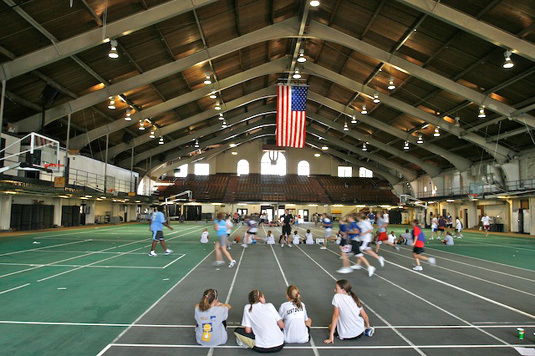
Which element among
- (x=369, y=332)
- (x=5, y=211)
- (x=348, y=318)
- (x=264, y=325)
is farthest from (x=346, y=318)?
(x=5, y=211)

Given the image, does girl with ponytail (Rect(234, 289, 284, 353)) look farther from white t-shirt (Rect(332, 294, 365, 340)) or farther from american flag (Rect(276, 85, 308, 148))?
american flag (Rect(276, 85, 308, 148))

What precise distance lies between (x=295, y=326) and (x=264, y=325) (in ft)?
1.74

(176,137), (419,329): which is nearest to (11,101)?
(176,137)

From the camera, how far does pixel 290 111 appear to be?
27.3 metres

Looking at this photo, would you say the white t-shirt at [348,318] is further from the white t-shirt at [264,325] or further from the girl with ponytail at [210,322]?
the girl with ponytail at [210,322]

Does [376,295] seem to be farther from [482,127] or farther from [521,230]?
[521,230]

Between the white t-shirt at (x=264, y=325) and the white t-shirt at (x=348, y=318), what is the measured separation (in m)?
0.97

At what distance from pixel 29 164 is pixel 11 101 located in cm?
1127

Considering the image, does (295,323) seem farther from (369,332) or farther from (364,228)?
(364,228)

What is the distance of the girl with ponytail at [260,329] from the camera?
4711 mm

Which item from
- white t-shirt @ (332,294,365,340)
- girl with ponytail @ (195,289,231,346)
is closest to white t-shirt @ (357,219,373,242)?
white t-shirt @ (332,294,365,340)

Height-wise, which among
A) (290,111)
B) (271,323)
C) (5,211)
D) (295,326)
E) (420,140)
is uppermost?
(290,111)

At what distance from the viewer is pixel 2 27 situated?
51.1 feet

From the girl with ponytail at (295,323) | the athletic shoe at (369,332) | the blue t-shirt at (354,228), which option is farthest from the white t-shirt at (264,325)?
the blue t-shirt at (354,228)
